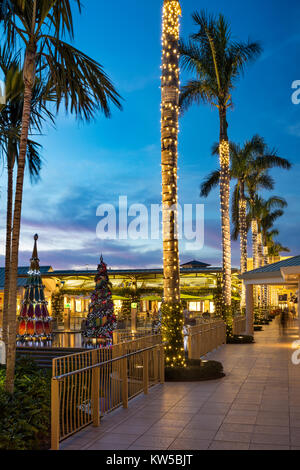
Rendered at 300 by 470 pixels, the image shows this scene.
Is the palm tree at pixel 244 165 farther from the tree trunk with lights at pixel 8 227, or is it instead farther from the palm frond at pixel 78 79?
the palm frond at pixel 78 79

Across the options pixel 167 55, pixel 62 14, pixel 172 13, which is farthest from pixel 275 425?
pixel 172 13

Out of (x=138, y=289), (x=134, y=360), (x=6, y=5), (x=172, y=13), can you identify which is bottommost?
(x=134, y=360)

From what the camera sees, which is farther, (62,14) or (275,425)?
(62,14)

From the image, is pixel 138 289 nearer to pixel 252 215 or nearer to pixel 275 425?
pixel 252 215

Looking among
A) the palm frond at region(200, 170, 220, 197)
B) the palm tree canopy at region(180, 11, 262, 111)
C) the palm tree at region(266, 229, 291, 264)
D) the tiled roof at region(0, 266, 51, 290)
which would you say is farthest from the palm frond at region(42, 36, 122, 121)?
the palm tree at region(266, 229, 291, 264)

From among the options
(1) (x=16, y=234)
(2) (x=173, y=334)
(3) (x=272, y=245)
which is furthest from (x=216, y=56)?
(3) (x=272, y=245)

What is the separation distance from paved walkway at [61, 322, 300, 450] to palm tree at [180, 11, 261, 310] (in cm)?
1250

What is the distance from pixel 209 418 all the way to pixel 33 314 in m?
13.4

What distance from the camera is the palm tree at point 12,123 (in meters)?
10.2

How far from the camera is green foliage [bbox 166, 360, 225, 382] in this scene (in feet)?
39.7

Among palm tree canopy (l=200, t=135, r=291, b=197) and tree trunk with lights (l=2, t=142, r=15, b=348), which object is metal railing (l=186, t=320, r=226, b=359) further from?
palm tree canopy (l=200, t=135, r=291, b=197)

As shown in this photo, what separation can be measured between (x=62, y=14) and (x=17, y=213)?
130 inches

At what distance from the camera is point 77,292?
38.8 metres

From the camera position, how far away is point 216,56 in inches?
915
